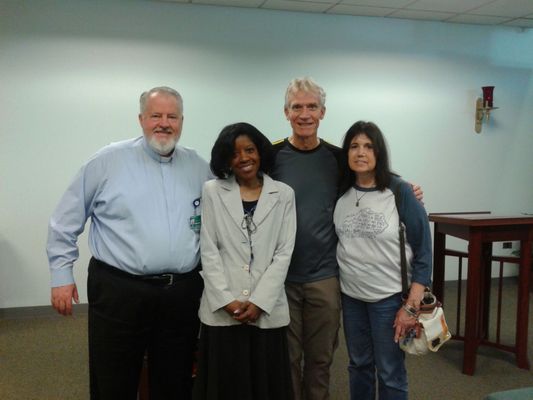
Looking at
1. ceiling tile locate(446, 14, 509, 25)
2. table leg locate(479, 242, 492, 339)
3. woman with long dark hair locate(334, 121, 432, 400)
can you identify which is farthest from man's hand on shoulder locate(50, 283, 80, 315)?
ceiling tile locate(446, 14, 509, 25)

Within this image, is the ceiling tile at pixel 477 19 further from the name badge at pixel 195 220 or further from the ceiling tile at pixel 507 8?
the name badge at pixel 195 220

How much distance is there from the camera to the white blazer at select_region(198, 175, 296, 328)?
157 cm

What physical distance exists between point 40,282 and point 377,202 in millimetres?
3195

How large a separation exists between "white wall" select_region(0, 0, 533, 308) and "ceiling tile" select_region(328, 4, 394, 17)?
0.08 m

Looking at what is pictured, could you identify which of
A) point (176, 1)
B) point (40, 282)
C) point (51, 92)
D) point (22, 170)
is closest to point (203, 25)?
point (176, 1)

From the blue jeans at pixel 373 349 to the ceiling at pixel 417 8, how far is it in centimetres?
291

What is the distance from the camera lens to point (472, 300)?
257cm

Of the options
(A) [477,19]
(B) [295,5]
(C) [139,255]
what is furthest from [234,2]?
(C) [139,255]

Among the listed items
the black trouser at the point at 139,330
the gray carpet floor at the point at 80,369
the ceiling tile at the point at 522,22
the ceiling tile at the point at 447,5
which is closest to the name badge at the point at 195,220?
the black trouser at the point at 139,330

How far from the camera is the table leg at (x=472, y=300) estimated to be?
2535 millimetres

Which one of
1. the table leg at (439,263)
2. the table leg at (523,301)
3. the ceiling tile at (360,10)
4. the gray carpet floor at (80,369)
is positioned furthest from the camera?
the ceiling tile at (360,10)

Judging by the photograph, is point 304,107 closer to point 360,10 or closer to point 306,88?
point 306,88

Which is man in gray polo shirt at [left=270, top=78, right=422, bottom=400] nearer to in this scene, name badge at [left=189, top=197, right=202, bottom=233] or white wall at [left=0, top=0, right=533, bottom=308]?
name badge at [left=189, top=197, right=202, bottom=233]

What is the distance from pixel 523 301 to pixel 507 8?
280 cm
